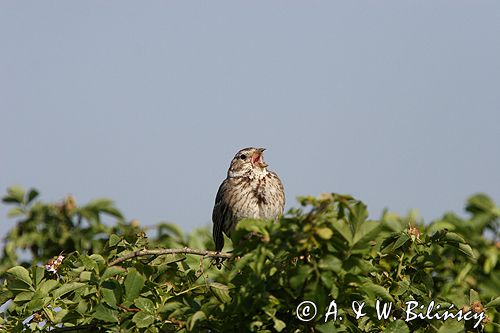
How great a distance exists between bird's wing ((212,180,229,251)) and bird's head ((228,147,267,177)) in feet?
0.70

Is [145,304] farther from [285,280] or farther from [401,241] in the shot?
[401,241]

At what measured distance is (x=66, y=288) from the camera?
5.75m

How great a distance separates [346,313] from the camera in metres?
5.40

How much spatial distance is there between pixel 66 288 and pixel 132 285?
20.4 inches

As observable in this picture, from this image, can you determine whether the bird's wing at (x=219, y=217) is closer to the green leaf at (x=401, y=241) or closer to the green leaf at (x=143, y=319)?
the green leaf at (x=401, y=241)

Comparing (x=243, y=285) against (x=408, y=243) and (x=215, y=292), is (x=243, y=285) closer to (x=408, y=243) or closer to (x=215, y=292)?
(x=215, y=292)

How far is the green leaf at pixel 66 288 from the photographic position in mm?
5727

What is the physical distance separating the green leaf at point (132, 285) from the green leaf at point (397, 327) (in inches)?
55.1

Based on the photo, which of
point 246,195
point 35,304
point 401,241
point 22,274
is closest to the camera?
point 35,304

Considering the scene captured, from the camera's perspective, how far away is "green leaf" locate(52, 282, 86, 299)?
573 centimetres

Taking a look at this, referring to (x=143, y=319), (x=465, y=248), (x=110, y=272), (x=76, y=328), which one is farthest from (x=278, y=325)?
(x=465, y=248)

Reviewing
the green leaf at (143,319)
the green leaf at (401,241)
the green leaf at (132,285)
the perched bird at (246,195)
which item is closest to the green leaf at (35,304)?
→ the green leaf at (132,285)

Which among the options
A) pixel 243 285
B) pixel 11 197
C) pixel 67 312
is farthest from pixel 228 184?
pixel 243 285

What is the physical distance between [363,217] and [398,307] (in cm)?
161
